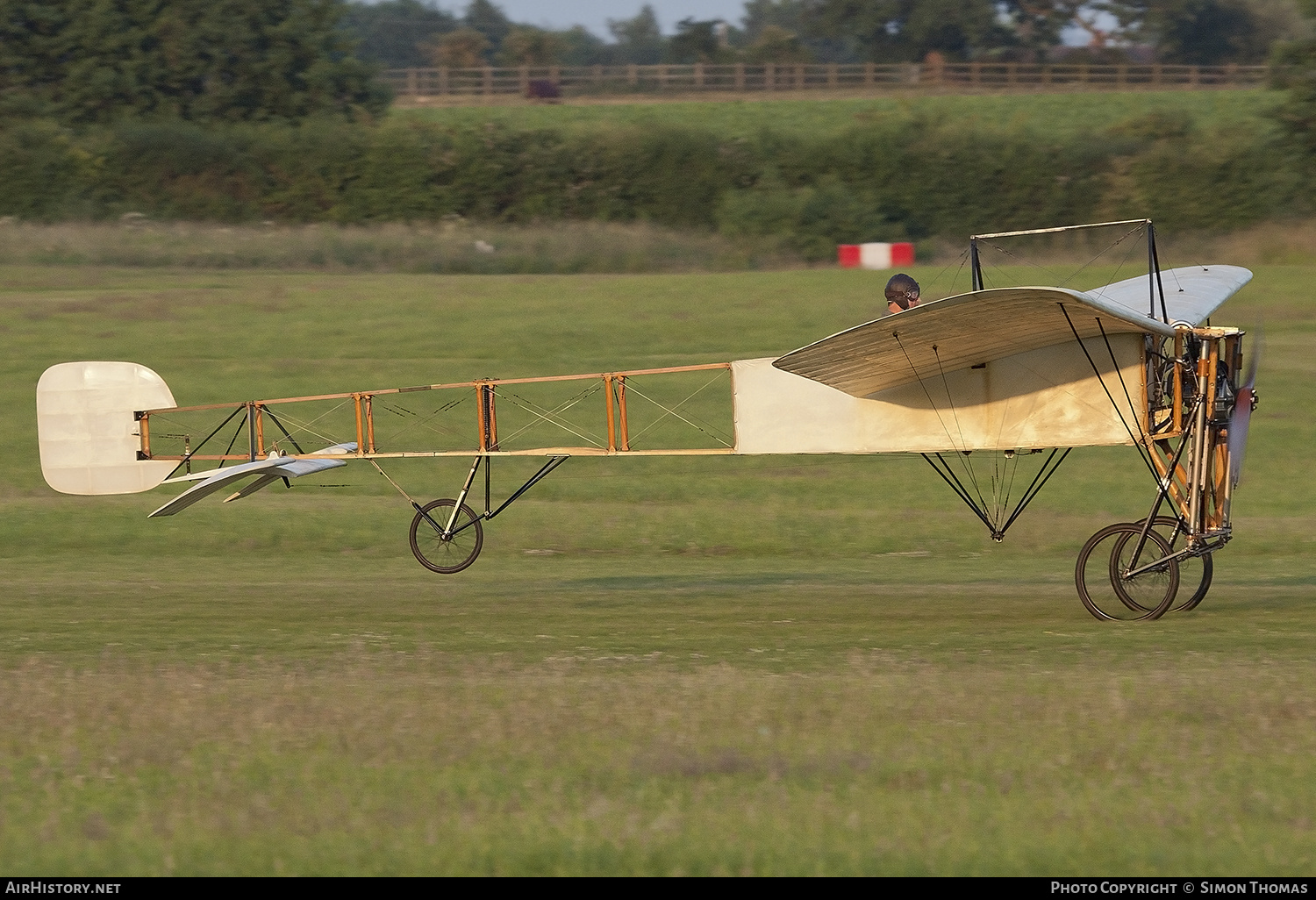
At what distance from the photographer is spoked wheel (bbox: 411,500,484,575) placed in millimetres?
15492

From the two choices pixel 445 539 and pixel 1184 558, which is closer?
pixel 1184 558

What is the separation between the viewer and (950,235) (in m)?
53.2

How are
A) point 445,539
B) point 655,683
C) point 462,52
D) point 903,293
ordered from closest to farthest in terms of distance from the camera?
point 655,683
point 903,293
point 445,539
point 462,52

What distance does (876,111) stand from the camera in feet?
221

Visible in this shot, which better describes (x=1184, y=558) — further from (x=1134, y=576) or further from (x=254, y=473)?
(x=254, y=473)

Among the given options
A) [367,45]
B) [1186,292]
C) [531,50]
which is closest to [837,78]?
[531,50]

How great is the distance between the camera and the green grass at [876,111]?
6644 centimetres

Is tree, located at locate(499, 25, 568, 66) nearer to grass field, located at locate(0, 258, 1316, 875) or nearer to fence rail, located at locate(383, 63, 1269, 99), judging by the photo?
fence rail, located at locate(383, 63, 1269, 99)

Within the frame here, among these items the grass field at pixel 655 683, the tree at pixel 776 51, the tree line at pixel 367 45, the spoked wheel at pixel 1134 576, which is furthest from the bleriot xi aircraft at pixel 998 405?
the tree at pixel 776 51

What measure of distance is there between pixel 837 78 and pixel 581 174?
104 ft

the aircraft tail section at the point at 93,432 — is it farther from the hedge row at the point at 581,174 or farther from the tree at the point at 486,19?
the tree at the point at 486,19

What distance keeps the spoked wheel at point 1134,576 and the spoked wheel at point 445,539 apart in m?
5.81

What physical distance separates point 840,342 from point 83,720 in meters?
6.30

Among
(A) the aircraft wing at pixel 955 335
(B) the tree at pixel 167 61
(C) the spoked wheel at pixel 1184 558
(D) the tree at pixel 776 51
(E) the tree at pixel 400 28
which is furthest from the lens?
(E) the tree at pixel 400 28
